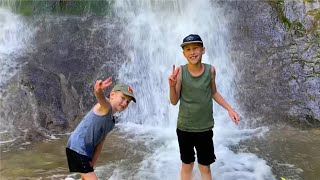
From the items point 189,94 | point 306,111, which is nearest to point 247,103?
point 306,111

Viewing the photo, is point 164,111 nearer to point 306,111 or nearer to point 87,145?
point 306,111

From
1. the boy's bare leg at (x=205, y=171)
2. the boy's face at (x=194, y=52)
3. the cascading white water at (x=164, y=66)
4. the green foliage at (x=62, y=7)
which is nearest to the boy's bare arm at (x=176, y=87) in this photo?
the boy's face at (x=194, y=52)

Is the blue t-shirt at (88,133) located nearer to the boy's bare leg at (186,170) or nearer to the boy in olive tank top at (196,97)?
the boy in olive tank top at (196,97)

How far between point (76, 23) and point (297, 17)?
3769 millimetres

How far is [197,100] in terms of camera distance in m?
3.54

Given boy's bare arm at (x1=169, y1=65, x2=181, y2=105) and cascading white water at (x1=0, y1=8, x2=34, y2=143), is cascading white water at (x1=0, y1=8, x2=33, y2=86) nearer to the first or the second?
cascading white water at (x1=0, y1=8, x2=34, y2=143)

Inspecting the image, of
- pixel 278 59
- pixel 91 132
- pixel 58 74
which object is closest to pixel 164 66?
pixel 58 74

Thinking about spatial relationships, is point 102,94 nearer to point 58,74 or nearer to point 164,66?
point 58,74

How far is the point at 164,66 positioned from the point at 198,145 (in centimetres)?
355

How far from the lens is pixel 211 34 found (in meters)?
7.29

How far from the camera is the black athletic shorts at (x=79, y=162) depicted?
3.22 meters

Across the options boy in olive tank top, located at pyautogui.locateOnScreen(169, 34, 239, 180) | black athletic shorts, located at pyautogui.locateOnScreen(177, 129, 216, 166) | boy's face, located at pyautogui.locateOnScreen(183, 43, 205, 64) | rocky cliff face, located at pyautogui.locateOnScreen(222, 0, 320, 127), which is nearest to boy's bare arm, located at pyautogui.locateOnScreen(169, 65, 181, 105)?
boy in olive tank top, located at pyautogui.locateOnScreen(169, 34, 239, 180)

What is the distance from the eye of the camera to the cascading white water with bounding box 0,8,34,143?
261 inches

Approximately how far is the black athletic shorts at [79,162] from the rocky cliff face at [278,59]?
3605 millimetres
